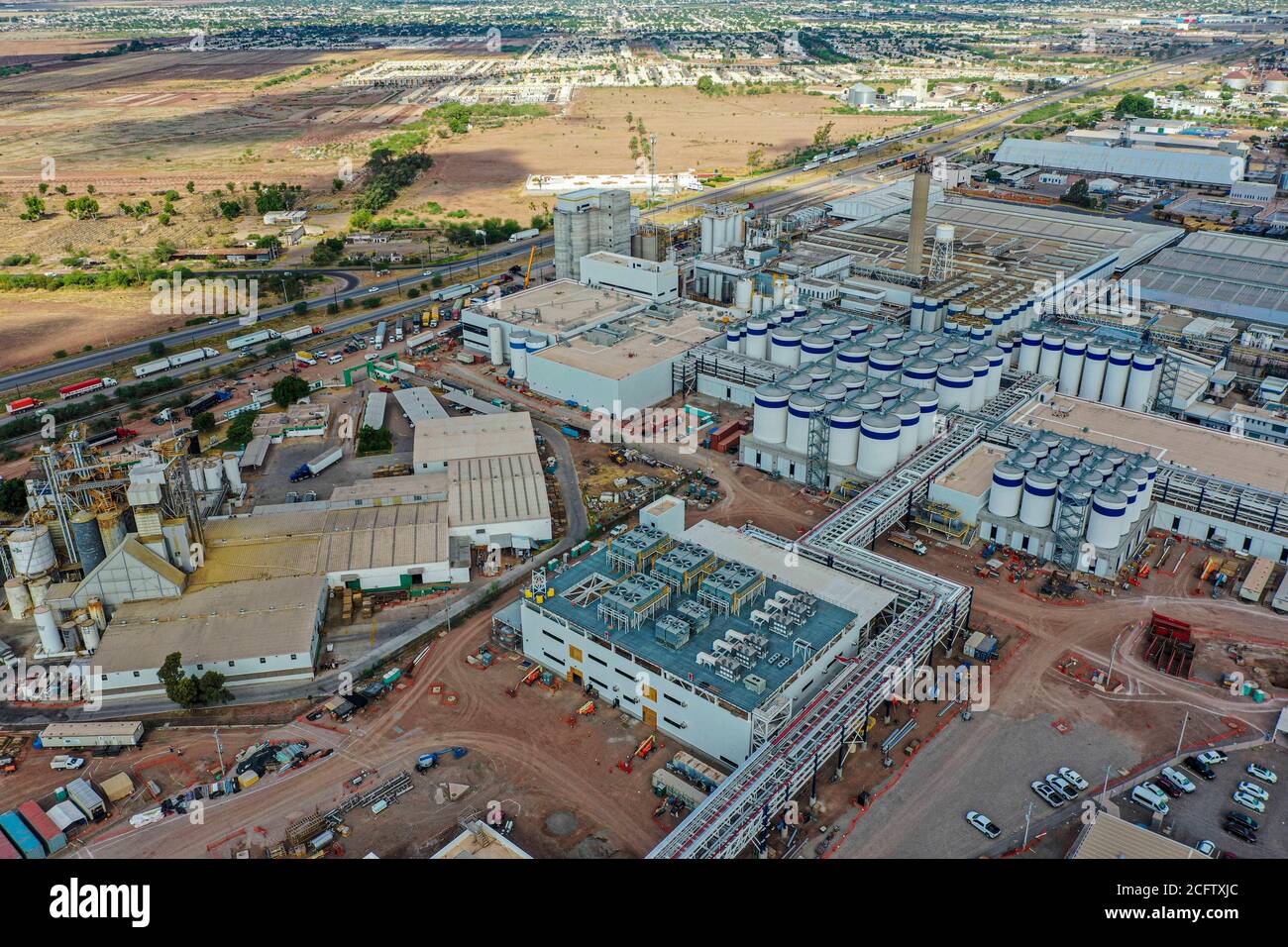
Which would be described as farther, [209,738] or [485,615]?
[485,615]

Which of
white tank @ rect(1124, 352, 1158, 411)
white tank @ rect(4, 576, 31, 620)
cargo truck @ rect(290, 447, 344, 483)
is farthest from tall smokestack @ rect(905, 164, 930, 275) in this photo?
white tank @ rect(4, 576, 31, 620)

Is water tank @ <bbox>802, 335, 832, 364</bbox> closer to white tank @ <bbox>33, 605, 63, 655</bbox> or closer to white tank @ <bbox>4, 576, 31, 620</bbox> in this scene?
white tank @ <bbox>33, 605, 63, 655</bbox>

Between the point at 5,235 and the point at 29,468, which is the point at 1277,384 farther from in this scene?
the point at 5,235

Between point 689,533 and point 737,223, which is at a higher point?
point 737,223

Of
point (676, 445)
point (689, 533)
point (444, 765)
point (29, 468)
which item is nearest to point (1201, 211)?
point (676, 445)

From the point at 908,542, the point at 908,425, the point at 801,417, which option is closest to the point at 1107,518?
the point at 908,542

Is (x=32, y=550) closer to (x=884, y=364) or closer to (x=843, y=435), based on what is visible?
(x=843, y=435)

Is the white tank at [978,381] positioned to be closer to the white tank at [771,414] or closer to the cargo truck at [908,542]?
the white tank at [771,414]
